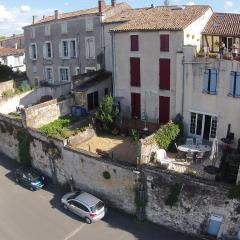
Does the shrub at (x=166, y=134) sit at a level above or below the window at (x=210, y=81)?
below

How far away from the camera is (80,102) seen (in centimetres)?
3850

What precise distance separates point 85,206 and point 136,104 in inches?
485

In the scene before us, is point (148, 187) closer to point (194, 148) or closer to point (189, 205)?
point (189, 205)

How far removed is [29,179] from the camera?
31641 millimetres

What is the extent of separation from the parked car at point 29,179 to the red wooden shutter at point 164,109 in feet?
39.7

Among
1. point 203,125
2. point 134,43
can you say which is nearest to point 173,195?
point 203,125

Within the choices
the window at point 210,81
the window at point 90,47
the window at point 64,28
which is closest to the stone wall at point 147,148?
the window at point 210,81

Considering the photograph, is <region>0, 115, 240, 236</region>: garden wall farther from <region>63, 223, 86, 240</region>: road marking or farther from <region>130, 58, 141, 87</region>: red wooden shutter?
<region>130, 58, 141, 87</region>: red wooden shutter

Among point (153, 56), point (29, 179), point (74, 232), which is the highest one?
point (153, 56)

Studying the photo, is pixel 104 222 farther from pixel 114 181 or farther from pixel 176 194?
pixel 176 194

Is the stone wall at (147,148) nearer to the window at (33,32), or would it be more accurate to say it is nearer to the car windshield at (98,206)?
the car windshield at (98,206)

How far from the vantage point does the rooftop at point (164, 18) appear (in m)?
31.4

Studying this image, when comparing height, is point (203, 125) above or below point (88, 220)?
above

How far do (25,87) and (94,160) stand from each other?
21936 mm
